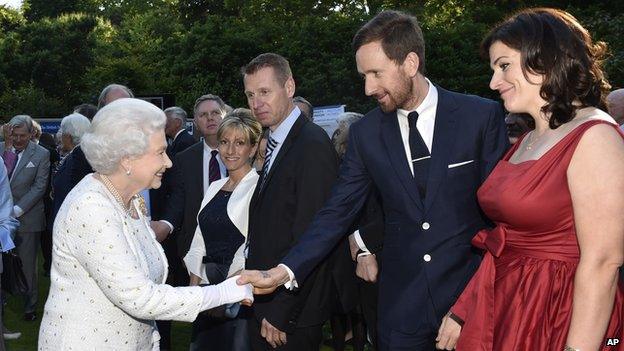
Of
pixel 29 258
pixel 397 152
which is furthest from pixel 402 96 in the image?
pixel 29 258

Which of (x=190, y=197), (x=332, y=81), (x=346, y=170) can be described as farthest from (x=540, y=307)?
(x=332, y=81)

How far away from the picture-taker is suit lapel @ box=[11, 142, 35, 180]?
10859 millimetres

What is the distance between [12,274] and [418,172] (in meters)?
4.10

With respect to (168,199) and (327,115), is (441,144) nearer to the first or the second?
(168,199)

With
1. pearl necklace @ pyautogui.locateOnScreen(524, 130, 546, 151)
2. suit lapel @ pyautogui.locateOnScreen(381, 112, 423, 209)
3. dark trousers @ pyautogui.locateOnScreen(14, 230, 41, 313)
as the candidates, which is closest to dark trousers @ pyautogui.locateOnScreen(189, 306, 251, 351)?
suit lapel @ pyautogui.locateOnScreen(381, 112, 423, 209)

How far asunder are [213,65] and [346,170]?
23.4m

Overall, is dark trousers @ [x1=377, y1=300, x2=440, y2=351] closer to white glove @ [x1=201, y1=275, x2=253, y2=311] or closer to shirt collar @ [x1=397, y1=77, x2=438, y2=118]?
white glove @ [x1=201, y1=275, x2=253, y2=311]

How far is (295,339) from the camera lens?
5.16 m

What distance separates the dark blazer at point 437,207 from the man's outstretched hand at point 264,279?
57 centimetres

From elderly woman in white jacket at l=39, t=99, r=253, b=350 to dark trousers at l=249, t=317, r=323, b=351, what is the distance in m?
1.17

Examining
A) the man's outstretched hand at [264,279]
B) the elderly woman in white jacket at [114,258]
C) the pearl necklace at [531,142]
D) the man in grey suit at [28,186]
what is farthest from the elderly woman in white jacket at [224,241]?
the man in grey suit at [28,186]

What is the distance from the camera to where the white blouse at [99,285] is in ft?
11.9

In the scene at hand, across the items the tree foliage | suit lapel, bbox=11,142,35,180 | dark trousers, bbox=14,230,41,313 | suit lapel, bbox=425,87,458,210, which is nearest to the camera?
suit lapel, bbox=425,87,458,210

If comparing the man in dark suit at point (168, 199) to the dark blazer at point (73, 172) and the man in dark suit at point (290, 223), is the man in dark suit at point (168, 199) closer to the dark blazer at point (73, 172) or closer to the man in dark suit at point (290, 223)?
the dark blazer at point (73, 172)
